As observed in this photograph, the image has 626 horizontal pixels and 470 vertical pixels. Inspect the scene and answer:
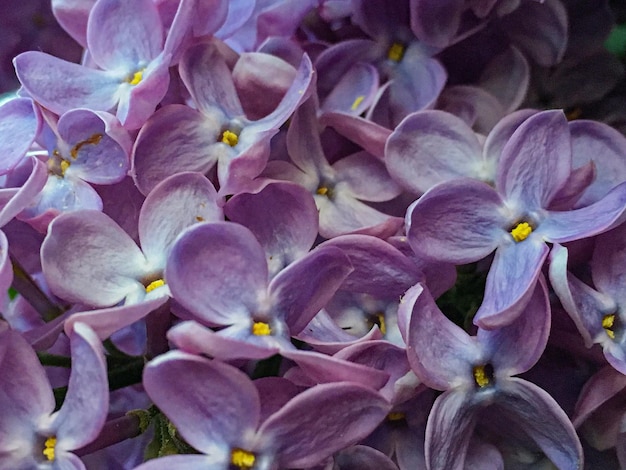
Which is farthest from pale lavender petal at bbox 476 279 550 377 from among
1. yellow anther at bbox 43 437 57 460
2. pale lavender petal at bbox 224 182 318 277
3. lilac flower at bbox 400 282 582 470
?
yellow anther at bbox 43 437 57 460

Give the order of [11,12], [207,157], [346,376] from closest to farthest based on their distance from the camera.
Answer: [346,376]
[207,157]
[11,12]

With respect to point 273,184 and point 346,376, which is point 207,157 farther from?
point 346,376

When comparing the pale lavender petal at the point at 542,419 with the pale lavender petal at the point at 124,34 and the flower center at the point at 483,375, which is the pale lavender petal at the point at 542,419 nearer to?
the flower center at the point at 483,375

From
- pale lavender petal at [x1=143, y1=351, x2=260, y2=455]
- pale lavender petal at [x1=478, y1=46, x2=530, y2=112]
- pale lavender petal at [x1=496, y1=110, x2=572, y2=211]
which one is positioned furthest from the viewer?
pale lavender petal at [x1=478, y1=46, x2=530, y2=112]

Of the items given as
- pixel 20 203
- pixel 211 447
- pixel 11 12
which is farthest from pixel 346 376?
pixel 11 12

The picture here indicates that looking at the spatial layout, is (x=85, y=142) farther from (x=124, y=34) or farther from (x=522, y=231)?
(x=522, y=231)

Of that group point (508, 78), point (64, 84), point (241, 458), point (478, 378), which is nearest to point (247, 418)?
point (241, 458)

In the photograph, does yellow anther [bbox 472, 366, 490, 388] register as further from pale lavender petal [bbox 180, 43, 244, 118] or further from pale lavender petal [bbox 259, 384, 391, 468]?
pale lavender petal [bbox 180, 43, 244, 118]
